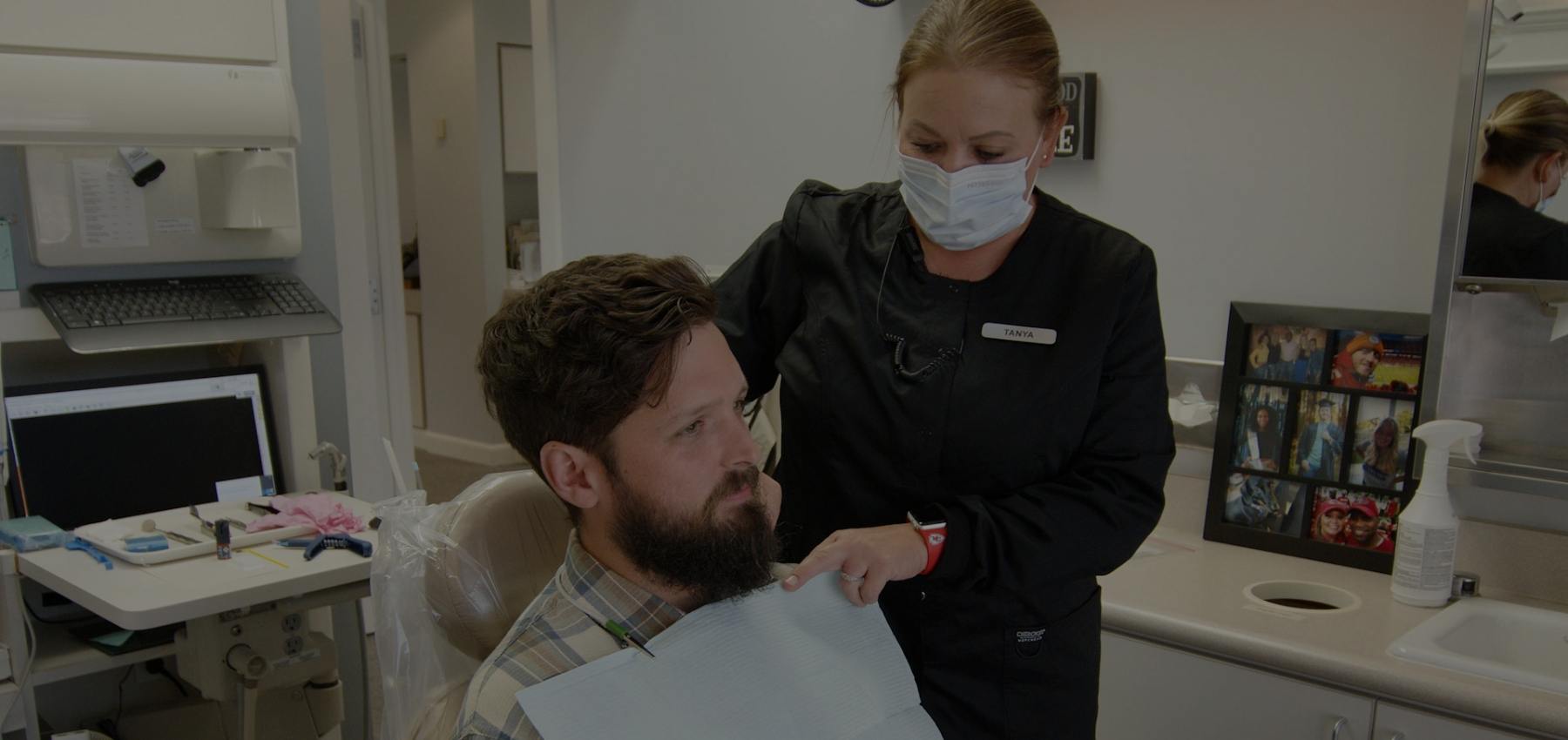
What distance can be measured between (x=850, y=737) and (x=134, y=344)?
181cm

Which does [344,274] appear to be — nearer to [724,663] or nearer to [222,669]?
[222,669]

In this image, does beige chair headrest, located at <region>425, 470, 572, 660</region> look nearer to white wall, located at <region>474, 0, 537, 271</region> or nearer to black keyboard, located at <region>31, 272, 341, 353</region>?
black keyboard, located at <region>31, 272, 341, 353</region>

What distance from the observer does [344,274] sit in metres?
3.30

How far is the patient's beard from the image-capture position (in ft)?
3.98

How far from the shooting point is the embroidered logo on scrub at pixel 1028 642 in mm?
1380

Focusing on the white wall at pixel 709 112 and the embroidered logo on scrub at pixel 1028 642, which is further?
the white wall at pixel 709 112

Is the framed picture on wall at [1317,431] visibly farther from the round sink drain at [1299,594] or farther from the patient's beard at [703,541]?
the patient's beard at [703,541]

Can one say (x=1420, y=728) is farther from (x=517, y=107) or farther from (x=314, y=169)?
(x=517, y=107)

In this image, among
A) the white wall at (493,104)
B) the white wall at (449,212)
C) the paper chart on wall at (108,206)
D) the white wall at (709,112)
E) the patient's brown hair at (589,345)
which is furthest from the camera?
the white wall at (449,212)

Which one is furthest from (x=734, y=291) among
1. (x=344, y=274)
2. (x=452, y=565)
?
(x=344, y=274)

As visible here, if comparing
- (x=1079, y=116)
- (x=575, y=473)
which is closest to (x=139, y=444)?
(x=575, y=473)

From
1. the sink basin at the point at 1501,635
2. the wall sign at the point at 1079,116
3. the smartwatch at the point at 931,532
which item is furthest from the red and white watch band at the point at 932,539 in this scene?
the wall sign at the point at 1079,116

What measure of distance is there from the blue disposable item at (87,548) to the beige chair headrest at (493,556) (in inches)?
48.9

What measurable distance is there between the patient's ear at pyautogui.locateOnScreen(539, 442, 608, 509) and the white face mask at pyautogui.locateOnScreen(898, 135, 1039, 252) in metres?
0.49
